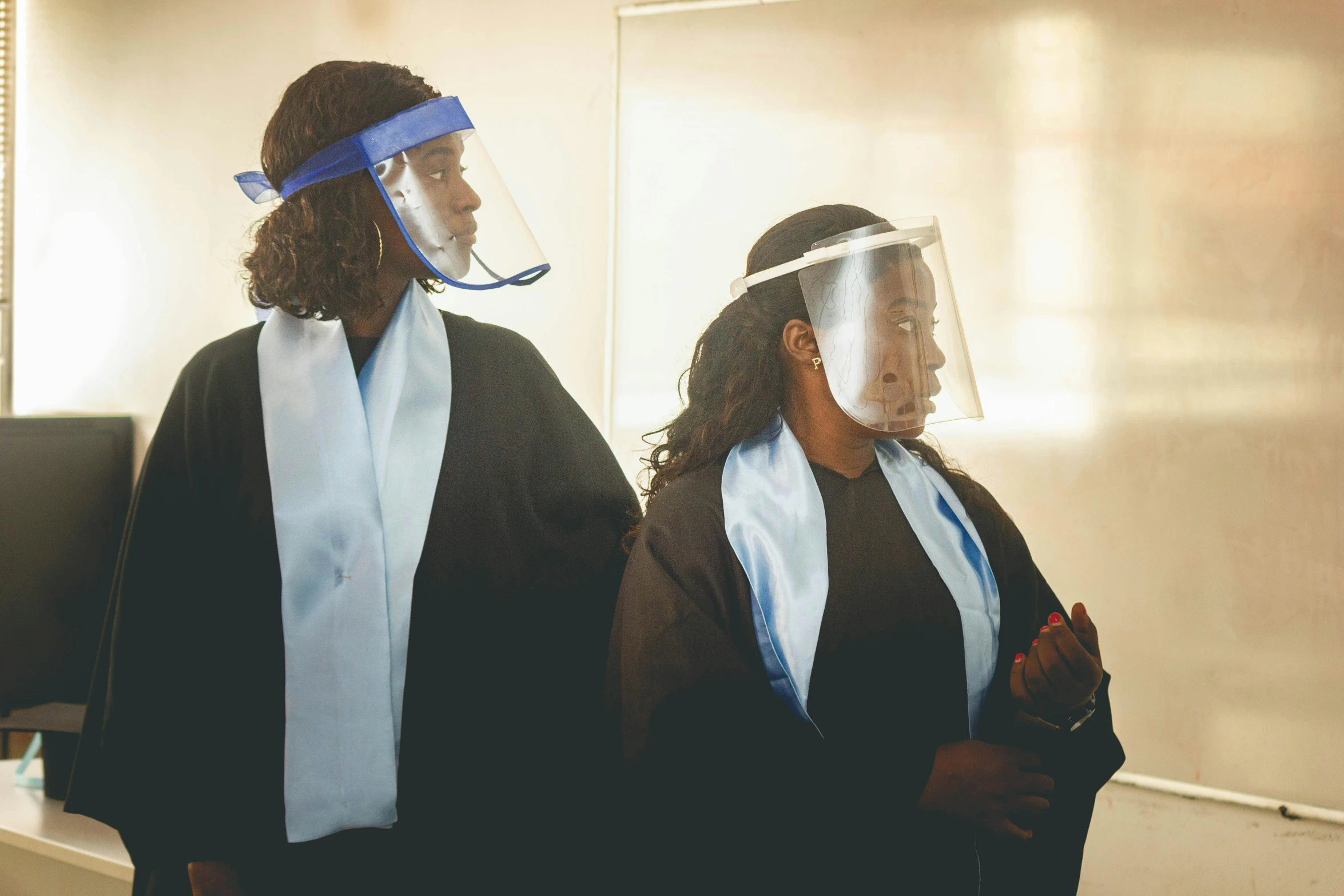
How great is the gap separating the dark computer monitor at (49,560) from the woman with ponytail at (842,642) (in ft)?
5.45

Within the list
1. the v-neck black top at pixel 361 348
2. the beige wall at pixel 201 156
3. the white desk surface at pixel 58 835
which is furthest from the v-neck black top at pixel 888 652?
the white desk surface at pixel 58 835

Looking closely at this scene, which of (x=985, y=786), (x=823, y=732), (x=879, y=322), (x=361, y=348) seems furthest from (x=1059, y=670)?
(x=361, y=348)

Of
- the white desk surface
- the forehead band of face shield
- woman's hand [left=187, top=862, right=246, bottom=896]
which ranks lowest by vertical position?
the white desk surface

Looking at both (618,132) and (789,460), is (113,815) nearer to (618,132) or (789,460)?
(789,460)

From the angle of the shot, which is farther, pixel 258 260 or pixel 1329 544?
pixel 1329 544

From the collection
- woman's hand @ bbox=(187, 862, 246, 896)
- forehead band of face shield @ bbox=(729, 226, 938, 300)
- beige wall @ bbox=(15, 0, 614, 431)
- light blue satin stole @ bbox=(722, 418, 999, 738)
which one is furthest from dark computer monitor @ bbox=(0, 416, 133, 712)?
forehead band of face shield @ bbox=(729, 226, 938, 300)

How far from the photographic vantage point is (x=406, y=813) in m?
1.28

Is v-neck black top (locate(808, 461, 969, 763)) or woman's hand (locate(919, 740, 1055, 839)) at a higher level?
v-neck black top (locate(808, 461, 969, 763))

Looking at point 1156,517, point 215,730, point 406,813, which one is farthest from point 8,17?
point 1156,517

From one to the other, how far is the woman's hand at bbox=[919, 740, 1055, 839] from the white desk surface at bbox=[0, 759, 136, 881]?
1443mm

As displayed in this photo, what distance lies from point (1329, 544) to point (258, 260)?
1.82m

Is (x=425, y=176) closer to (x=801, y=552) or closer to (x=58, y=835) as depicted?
(x=801, y=552)

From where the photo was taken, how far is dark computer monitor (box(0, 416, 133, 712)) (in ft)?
7.18

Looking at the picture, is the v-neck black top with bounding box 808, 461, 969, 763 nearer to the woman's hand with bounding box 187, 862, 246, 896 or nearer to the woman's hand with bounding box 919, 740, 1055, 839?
the woman's hand with bounding box 919, 740, 1055, 839
